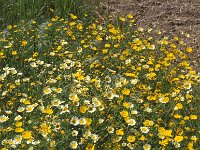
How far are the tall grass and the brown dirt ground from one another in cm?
41

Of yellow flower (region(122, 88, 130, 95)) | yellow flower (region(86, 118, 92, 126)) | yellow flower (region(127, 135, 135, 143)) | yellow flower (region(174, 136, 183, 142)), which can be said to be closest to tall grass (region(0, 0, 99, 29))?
yellow flower (region(122, 88, 130, 95))

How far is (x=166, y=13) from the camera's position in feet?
19.5

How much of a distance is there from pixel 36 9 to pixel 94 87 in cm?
180

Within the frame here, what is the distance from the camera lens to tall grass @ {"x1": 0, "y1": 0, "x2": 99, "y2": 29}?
5582 millimetres

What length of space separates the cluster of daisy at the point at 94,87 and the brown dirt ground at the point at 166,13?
7.1 inches

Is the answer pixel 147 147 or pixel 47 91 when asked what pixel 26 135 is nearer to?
pixel 47 91

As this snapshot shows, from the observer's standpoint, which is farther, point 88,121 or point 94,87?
point 94,87

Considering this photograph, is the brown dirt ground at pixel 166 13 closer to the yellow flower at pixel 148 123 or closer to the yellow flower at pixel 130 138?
the yellow flower at pixel 148 123

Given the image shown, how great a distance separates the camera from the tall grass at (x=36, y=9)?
558cm

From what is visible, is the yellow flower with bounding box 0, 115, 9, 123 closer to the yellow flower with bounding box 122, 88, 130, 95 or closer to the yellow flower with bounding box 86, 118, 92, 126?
the yellow flower with bounding box 86, 118, 92, 126

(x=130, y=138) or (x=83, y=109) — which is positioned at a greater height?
(x=83, y=109)

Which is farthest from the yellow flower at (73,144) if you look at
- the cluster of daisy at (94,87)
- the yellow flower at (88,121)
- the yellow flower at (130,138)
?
the yellow flower at (130,138)

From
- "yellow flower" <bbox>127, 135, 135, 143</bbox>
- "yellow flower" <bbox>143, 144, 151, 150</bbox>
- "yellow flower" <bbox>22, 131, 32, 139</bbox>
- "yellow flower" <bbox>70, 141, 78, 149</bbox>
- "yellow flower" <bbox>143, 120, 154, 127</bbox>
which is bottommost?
"yellow flower" <bbox>143, 144, 151, 150</bbox>

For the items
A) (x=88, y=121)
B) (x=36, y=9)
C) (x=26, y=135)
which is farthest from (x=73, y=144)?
(x=36, y=9)
